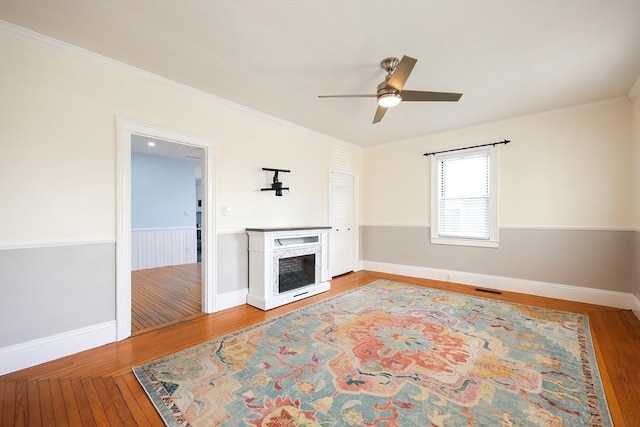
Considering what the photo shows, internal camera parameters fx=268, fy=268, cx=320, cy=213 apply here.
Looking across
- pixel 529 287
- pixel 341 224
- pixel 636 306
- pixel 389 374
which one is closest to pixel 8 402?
pixel 389 374

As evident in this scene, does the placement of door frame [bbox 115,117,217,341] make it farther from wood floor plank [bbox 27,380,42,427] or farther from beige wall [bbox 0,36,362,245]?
wood floor plank [bbox 27,380,42,427]

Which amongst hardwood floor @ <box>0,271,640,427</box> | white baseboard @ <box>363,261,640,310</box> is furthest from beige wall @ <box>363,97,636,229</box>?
hardwood floor @ <box>0,271,640,427</box>

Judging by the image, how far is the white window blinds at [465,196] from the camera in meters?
4.48

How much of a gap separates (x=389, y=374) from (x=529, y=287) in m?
3.36

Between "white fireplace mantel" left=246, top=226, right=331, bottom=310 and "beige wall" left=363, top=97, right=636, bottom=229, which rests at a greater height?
"beige wall" left=363, top=97, right=636, bottom=229

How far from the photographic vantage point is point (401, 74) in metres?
2.30

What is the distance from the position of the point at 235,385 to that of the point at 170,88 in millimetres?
3067

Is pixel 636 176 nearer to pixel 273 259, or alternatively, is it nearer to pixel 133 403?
pixel 273 259

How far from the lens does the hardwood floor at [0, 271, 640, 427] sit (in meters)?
1.64

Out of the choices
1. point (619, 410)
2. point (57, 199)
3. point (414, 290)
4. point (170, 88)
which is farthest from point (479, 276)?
point (57, 199)

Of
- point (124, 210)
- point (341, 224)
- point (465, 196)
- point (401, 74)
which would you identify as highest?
point (401, 74)

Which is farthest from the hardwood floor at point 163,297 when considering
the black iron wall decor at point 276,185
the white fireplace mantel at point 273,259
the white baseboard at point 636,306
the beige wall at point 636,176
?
the beige wall at point 636,176

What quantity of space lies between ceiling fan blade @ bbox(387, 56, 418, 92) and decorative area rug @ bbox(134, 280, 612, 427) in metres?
2.39

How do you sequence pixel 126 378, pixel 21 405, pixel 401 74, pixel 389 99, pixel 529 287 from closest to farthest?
pixel 21 405, pixel 126 378, pixel 401 74, pixel 389 99, pixel 529 287
